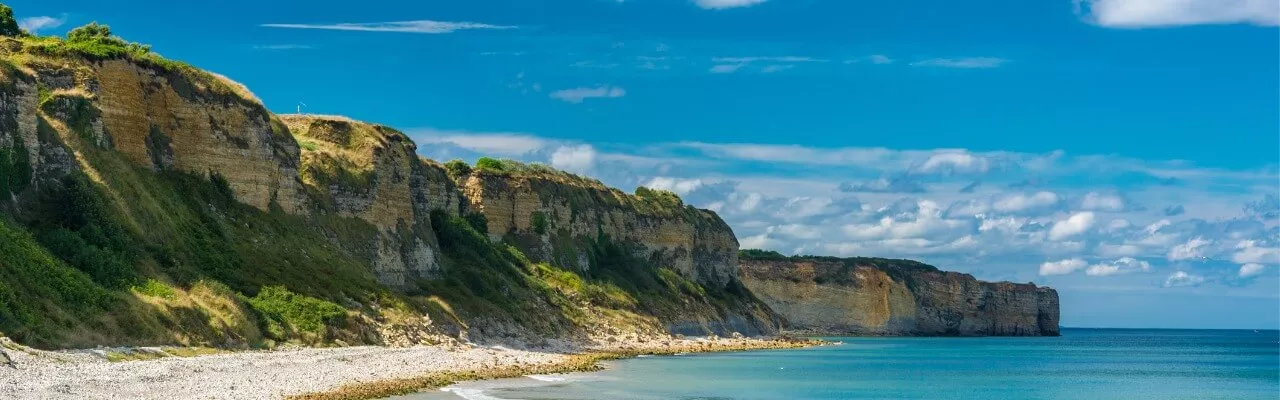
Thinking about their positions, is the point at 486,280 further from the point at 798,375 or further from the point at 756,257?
the point at 756,257

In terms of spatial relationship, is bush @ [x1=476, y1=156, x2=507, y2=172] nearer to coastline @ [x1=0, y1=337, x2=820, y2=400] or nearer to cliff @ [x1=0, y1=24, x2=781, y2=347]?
cliff @ [x1=0, y1=24, x2=781, y2=347]

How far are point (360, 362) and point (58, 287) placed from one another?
29.2 feet

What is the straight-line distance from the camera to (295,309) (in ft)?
150

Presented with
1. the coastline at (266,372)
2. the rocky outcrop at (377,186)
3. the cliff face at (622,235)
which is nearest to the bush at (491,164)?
the cliff face at (622,235)

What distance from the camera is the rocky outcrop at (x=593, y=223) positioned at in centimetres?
8281

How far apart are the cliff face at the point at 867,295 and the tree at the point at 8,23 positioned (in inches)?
3368

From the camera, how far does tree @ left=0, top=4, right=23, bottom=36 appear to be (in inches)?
2277

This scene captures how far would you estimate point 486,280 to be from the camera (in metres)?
68.4

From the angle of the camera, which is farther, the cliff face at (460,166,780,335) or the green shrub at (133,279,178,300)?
the cliff face at (460,166,780,335)

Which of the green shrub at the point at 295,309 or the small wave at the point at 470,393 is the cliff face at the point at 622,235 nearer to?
the green shrub at the point at 295,309

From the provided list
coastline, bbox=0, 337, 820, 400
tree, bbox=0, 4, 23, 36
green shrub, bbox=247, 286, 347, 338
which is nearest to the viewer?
coastline, bbox=0, 337, 820, 400

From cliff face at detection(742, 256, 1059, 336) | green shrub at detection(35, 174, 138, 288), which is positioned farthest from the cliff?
cliff face at detection(742, 256, 1059, 336)

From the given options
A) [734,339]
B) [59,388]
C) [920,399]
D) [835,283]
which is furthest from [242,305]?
[835,283]

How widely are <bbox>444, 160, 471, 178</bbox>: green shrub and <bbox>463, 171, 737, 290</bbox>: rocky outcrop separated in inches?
26.1
